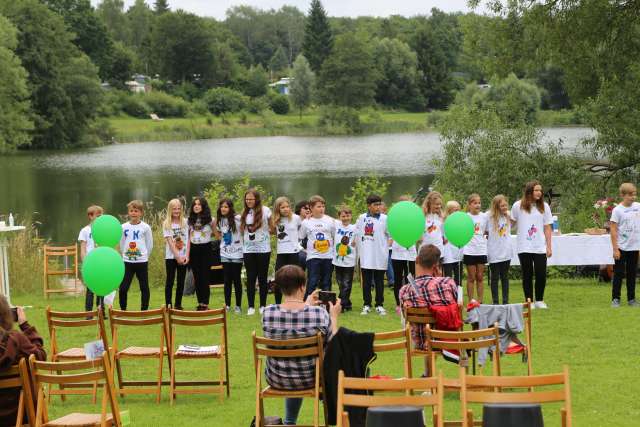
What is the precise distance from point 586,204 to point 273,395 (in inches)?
580

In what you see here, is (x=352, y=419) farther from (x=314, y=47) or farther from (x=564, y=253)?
(x=314, y=47)

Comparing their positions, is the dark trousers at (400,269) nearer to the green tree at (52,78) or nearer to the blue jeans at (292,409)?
the blue jeans at (292,409)

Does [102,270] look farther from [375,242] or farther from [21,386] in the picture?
[375,242]

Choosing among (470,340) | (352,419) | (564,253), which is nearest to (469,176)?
(564,253)

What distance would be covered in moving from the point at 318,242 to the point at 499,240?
2.39 m

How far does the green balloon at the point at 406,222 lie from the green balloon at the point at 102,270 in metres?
3.02

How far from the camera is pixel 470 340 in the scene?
784cm

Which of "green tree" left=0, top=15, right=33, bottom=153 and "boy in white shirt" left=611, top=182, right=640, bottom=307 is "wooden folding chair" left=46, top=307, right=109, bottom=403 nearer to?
"boy in white shirt" left=611, top=182, right=640, bottom=307

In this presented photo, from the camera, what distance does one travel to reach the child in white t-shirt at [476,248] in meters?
13.0

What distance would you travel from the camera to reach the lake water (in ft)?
124

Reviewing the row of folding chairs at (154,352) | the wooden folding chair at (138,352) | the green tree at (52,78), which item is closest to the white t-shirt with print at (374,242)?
the row of folding chairs at (154,352)

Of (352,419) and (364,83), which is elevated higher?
(364,83)

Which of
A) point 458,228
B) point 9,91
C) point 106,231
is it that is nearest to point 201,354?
point 106,231

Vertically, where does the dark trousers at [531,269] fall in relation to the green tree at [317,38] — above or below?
below
